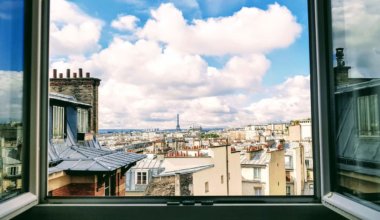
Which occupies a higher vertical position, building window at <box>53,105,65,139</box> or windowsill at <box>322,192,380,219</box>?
building window at <box>53,105,65,139</box>

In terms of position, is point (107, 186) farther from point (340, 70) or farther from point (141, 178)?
point (340, 70)

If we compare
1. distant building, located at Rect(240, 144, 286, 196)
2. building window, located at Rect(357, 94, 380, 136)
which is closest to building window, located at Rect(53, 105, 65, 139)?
distant building, located at Rect(240, 144, 286, 196)

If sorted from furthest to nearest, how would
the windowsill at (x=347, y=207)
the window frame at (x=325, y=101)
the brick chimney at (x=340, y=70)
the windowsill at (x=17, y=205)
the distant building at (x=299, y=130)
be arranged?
the distant building at (x=299, y=130) → the window frame at (x=325, y=101) → the brick chimney at (x=340, y=70) → the windowsill at (x=17, y=205) → the windowsill at (x=347, y=207)

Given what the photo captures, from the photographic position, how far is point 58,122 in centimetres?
187

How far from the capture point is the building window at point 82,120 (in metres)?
1.86

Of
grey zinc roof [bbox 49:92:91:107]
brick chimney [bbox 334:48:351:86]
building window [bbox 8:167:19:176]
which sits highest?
brick chimney [bbox 334:48:351:86]

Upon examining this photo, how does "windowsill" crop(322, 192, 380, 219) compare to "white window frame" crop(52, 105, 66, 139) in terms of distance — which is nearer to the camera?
"windowsill" crop(322, 192, 380, 219)

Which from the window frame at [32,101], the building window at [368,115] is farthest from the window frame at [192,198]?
the building window at [368,115]

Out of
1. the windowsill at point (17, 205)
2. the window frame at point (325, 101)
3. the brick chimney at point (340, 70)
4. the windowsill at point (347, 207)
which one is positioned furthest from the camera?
the window frame at point (325, 101)

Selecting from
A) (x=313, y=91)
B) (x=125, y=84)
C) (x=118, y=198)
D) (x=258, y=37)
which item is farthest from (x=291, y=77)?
(x=118, y=198)

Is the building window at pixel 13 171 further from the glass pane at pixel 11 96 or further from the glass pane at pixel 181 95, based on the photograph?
the glass pane at pixel 181 95

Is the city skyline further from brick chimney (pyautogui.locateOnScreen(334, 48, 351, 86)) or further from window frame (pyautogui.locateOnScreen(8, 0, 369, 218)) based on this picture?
brick chimney (pyautogui.locateOnScreen(334, 48, 351, 86))

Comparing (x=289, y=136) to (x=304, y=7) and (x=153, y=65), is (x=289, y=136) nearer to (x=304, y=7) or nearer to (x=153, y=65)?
(x=304, y=7)

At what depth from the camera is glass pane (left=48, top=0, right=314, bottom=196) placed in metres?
1.85
